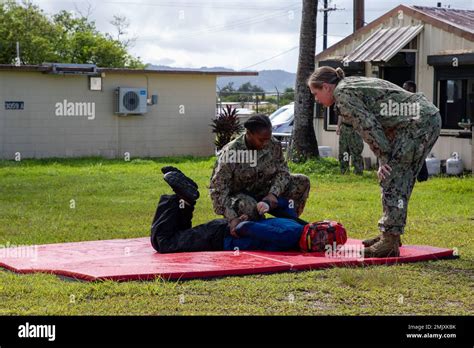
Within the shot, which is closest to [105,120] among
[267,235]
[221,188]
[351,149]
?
[351,149]

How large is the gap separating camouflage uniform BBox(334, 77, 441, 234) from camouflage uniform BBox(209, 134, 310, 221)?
1.28 metres

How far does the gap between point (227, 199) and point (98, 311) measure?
10.1 ft

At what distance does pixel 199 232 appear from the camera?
31.6 ft

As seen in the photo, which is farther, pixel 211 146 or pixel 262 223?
pixel 211 146

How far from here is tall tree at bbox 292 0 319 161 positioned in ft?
74.3

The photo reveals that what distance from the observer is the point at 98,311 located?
688 centimetres

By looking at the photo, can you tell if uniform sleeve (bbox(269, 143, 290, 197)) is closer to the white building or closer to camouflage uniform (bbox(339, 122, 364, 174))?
camouflage uniform (bbox(339, 122, 364, 174))

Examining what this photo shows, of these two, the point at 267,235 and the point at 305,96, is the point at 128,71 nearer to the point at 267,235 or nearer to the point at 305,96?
the point at 305,96

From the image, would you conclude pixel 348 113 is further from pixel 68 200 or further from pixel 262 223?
pixel 68 200

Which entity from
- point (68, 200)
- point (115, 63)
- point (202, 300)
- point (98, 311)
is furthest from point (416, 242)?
point (115, 63)

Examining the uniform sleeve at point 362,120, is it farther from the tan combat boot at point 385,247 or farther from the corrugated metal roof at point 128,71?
the corrugated metal roof at point 128,71

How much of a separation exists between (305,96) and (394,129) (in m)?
13.9

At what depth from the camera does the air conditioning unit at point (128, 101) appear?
26969 mm

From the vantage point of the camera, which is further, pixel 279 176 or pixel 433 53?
pixel 433 53
